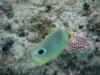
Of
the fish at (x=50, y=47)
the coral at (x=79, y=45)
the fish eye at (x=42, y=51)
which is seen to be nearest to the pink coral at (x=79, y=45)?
the coral at (x=79, y=45)

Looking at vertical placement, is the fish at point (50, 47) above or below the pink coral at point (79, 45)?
above

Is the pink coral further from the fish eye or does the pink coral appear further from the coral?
the fish eye

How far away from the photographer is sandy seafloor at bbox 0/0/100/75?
2.96 metres

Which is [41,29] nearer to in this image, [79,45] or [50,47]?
[79,45]

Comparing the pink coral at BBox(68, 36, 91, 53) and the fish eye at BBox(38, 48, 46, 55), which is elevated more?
the fish eye at BBox(38, 48, 46, 55)

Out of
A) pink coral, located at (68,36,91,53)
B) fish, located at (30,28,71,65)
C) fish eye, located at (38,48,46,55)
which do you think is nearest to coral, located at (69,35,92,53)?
pink coral, located at (68,36,91,53)

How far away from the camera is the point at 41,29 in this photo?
3.31 m

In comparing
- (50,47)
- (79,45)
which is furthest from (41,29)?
(50,47)

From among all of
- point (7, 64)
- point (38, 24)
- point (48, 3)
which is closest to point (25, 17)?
point (38, 24)

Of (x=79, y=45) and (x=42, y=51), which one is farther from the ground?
(x=42, y=51)

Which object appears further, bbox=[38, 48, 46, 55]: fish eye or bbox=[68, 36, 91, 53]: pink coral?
bbox=[68, 36, 91, 53]: pink coral

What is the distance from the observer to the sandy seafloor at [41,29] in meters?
2.96

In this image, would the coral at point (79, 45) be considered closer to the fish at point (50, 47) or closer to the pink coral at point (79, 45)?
the pink coral at point (79, 45)

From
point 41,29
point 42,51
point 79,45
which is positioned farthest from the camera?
point 41,29
